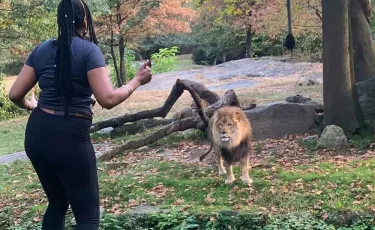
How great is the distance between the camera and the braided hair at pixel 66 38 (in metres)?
3.38

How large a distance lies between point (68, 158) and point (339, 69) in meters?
5.34

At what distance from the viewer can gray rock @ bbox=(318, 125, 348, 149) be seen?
7.51m

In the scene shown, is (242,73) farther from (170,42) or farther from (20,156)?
(170,42)

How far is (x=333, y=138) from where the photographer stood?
754cm

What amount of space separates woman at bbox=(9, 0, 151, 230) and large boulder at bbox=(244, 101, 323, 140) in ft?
18.6

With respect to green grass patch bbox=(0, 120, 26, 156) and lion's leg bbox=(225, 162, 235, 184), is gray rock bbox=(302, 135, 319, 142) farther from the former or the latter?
green grass patch bbox=(0, 120, 26, 156)

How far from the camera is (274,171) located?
6645 millimetres

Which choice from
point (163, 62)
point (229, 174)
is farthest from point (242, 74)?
point (229, 174)

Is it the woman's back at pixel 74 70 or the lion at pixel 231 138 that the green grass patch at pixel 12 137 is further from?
the woman's back at pixel 74 70

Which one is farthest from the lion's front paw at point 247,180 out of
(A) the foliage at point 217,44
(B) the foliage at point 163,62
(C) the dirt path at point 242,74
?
(A) the foliage at point 217,44

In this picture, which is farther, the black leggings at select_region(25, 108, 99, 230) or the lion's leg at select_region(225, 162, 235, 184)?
the lion's leg at select_region(225, 162, 235, 184)

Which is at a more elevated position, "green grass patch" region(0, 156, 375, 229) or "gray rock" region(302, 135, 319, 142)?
"gray rock" region(302, 135, 319, 142)

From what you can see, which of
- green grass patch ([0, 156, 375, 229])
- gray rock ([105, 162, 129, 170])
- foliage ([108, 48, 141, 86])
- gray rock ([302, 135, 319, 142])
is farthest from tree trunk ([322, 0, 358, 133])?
foliage ([108, 48, 141, 86])

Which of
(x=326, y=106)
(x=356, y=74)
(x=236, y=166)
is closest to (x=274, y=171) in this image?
(x=236, y=166)
